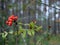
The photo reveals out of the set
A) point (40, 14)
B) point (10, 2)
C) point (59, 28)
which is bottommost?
point (59, 28)

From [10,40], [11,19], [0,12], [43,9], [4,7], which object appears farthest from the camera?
[43,9]

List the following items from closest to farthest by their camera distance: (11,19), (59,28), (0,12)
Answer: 1. (11,19)
2. (0,12)
3. (59,28)

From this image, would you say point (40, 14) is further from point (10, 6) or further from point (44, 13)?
point (10, 6)

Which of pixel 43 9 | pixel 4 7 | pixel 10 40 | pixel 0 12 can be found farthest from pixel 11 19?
pixel 43 9

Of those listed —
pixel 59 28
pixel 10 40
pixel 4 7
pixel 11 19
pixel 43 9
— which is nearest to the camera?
pixel 11 19

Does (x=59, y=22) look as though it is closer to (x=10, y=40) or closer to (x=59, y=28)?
(x=59, y=28)

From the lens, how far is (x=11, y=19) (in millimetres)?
1938

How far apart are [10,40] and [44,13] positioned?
88cm

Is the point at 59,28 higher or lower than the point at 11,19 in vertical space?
lower

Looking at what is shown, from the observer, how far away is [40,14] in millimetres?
3465

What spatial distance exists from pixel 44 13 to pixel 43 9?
20 centimetres

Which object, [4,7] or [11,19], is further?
[4,7]

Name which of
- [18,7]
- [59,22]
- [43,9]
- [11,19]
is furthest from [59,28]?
[11,19]

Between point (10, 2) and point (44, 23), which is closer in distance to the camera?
point (10, 2)
